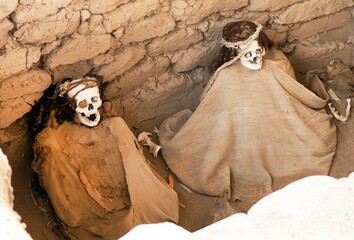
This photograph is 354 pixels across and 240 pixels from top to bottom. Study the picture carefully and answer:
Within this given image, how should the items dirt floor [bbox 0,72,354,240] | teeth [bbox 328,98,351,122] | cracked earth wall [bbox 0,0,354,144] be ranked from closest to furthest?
cracked earth wall [bbox 0,0,354,144], dirt floor [bbox 0,72,354,240], teeth [bbox 328,98,351,122]

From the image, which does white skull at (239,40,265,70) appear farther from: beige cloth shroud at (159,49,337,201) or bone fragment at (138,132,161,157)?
bone fragment at (138,132,161,157)

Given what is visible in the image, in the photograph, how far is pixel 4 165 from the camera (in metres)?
1.84

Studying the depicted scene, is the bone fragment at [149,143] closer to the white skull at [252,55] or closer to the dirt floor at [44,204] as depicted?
the dirt floor at [44,204]

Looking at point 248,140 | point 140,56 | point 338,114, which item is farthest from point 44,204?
point 338,114

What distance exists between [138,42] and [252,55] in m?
0.77

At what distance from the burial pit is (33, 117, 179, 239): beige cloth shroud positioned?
12 cm

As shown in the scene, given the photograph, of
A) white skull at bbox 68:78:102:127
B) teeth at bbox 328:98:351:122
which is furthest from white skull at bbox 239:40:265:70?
white skull at bbox 68:78:102:127

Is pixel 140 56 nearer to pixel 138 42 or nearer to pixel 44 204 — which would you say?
pixel 138 42

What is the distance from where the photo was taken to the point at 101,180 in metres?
3.90

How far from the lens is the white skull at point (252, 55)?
4051 mm

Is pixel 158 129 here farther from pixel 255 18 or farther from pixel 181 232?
pixel 181 232

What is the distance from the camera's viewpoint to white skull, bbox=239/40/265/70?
4.05 metres

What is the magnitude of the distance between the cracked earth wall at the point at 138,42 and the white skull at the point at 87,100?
0.55 ft

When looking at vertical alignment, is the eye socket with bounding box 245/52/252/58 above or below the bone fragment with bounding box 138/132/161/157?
above
